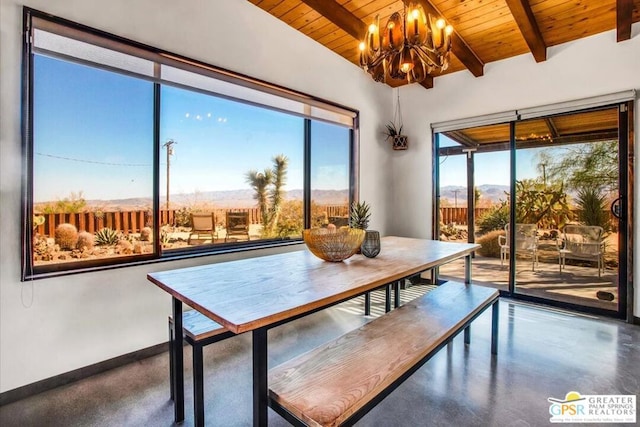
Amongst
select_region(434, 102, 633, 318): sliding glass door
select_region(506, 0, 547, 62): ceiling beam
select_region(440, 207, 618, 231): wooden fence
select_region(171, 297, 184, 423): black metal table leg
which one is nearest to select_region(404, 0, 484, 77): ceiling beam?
select_region(506, 0, 547, 62): ceiling beam

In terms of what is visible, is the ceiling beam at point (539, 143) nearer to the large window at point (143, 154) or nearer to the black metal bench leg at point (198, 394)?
the large window at point (143, 154)

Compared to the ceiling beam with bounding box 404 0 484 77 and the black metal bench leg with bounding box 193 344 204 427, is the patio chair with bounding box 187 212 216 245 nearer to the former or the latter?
the black metal bench leg with bounding box 193 344 204 427

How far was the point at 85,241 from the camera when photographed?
2.16 metres

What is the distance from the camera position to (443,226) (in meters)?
4.37

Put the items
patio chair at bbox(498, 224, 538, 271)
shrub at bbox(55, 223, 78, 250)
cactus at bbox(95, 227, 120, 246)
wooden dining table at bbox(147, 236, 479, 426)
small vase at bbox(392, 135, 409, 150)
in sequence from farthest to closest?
small vase at bbox(392, 135, 409, 150) → patio chair at bbox(498, 224, 538, 271) → cactus at bbox(95, 227, 120, 246) → shrub at bbox(55, 223, 78, 250) → wooden dining table at bbox(147, 236, 479, 426)

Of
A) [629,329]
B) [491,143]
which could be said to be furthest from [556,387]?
[491,143]

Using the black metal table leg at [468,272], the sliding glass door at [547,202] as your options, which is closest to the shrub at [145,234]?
the black metal table leg at [468,272]

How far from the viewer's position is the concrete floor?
1.72m

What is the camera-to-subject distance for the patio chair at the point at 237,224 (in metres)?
3.04

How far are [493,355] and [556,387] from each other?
0.44m

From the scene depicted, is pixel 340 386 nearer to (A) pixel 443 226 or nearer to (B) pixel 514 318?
(B) pixel 514 318

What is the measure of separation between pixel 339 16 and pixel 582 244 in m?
3.52
